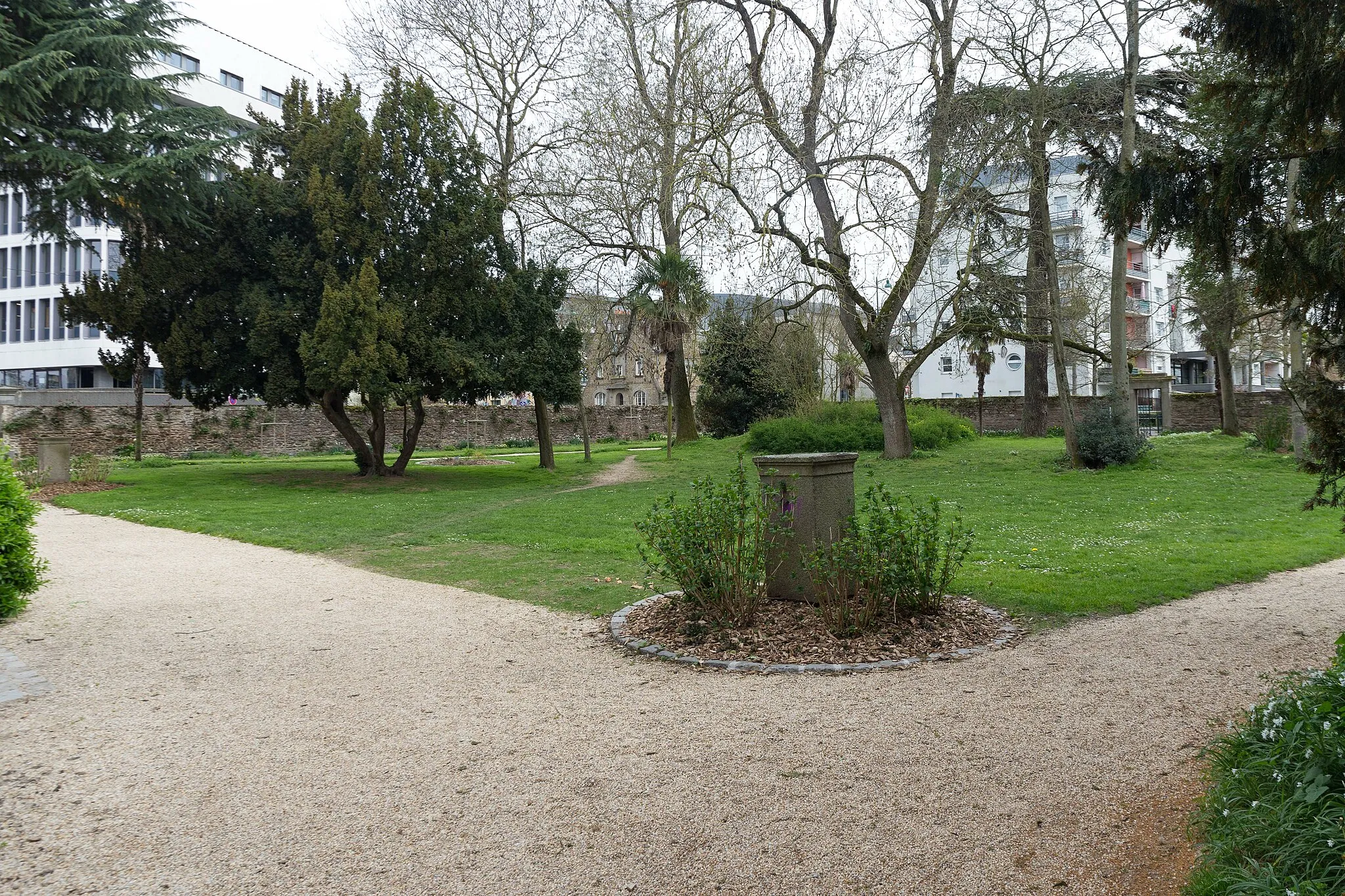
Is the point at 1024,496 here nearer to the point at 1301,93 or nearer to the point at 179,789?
the point at 1301,93

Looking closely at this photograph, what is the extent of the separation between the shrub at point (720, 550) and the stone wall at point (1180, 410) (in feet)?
91.0

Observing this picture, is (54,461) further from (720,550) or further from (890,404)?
(720,550)

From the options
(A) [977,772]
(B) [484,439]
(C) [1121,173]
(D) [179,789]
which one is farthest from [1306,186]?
(B) [484,439]

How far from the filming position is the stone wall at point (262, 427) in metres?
30.0

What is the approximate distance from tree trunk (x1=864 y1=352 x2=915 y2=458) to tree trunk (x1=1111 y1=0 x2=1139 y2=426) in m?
5.05

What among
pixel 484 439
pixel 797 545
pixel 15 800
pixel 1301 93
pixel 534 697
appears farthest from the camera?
pixel 484 439

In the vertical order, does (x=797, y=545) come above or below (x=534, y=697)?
above

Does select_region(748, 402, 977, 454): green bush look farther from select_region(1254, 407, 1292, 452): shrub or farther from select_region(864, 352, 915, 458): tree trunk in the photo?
select_region(1254, 407, 1292, 452): shrub

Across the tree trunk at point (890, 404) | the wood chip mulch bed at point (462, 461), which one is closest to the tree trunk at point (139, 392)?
the wood chip mulch bed at point (462, 461)

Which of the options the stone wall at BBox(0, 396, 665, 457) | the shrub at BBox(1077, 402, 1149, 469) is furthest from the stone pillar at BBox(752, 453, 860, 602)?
the stone wall at BBox(0, 396, 665, 457)

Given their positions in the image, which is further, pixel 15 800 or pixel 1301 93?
pixel 1301 93

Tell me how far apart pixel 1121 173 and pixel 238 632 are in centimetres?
717

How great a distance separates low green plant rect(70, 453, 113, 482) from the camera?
2150 cm

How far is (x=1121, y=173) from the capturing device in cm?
562
